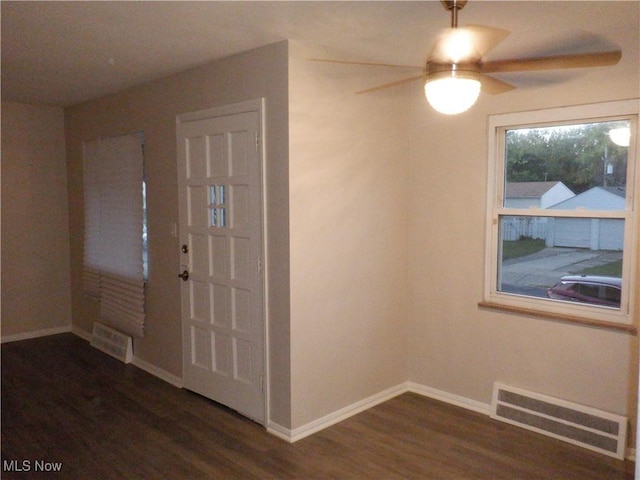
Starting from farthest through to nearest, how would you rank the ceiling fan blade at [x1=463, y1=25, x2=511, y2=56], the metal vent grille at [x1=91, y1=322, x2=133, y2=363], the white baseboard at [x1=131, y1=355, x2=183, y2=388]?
the metal vent grille at [x1=91, y1=322, x2=133, y2=363] → the white baseboard at [x1=131, y1=355, x2=183, y2=388] → the ceiling fan blade at [x1=463, y1=25, x2=511, y2=56]

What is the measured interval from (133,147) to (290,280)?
7.26 feet

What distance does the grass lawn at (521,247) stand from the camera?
3.45 metres

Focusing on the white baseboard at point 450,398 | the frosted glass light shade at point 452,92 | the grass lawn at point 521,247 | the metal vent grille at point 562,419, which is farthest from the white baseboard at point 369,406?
the frosted glass light shade at point 452,92

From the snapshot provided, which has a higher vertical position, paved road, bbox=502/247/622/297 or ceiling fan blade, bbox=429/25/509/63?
ceiling fan blade, bbox=429/25/509/63

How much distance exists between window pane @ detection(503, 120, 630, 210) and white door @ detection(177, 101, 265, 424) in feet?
5.65

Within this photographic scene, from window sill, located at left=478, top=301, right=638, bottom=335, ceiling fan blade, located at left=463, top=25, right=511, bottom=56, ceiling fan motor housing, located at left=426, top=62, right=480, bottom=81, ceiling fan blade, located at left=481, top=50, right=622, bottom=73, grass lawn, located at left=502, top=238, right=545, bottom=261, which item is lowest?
window sill, located at left=478, top=301, right=638, bottom=335

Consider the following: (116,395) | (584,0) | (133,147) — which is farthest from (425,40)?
(116,395)

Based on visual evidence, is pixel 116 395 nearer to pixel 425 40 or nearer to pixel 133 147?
pixel 133 147

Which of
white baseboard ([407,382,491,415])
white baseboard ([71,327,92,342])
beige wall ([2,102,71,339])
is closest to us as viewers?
white baseboard ([407,382,491,415])

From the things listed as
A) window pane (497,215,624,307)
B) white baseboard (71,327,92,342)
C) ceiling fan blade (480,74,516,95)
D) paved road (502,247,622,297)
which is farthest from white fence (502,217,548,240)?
white baseboard (71,327,92,342)

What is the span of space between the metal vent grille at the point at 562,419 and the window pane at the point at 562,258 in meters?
0.66

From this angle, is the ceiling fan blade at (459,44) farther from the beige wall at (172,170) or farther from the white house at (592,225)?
the white house at (592,225)

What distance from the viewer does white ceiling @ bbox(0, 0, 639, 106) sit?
8.21ft

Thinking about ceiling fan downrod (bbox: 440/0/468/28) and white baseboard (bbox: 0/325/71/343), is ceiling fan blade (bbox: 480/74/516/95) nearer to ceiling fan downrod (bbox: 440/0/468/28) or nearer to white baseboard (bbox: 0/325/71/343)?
ceiling fan downrod (bbox: 440/0/468/28)
